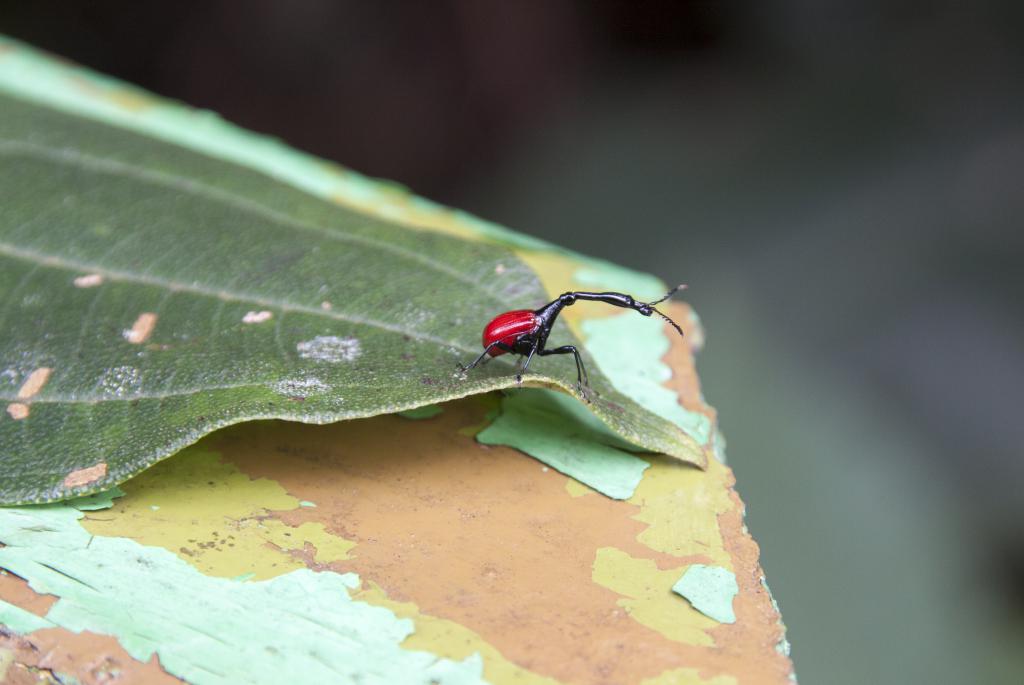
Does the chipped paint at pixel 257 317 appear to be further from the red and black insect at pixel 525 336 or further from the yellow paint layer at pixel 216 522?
the red and black insect at pixel 525 336

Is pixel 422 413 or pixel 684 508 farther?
pixel 422 413

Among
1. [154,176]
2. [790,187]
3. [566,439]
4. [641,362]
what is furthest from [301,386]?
[790,187]

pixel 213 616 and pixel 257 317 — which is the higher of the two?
pixel 257 317

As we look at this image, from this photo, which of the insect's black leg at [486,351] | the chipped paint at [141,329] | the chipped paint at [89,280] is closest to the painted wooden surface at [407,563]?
the insect's black leg at [486,351]

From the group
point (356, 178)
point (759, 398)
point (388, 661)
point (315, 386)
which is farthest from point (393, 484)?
point (759, 398)

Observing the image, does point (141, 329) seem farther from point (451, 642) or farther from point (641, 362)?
point (641, 362)

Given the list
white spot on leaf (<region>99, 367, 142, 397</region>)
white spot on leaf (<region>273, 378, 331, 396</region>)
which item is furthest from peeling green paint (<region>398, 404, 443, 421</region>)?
white spot on leaf (<region>99, 367, 142, 397</region>)

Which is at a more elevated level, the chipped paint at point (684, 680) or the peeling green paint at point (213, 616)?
the chipped paint at point (684, 680)
